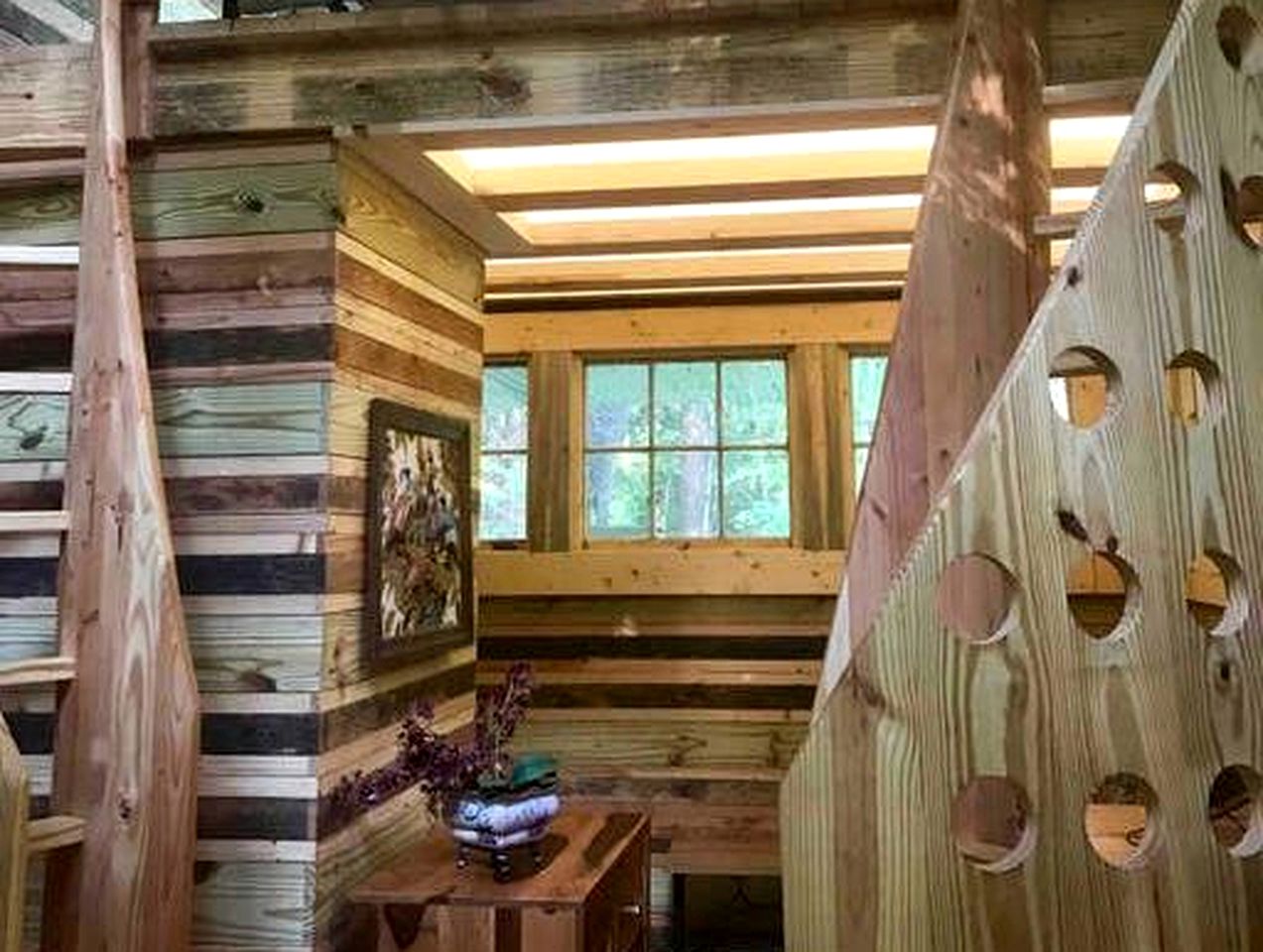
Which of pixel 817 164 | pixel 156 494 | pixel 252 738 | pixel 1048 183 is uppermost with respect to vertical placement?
pixel 817 164

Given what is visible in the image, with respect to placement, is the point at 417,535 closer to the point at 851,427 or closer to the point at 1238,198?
the point at 1238,198

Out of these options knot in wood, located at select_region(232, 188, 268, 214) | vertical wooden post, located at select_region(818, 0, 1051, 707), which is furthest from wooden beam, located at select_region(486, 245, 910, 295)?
vertical wooden post, located at select_region(818, 0, 1051, 707)

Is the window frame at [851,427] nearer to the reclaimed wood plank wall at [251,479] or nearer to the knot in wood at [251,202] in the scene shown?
the reclaimed wood plank wall at [251,479]

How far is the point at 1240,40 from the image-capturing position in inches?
40.5

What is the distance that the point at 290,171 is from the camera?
2111 mm

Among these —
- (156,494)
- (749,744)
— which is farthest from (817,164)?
(749,744)

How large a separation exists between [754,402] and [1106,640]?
3.12m

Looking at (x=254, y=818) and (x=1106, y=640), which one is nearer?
(x=1106, y=640)

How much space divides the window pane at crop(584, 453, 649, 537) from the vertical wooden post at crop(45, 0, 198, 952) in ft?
7.89

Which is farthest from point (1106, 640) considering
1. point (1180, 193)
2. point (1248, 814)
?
point (1180, 193)

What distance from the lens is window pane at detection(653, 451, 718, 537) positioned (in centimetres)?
406

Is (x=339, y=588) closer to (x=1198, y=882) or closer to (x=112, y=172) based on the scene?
(x=112, y=172)

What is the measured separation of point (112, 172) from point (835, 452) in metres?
2.70

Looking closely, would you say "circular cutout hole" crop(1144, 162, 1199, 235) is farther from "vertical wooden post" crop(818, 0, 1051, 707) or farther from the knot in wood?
the knot in wood
